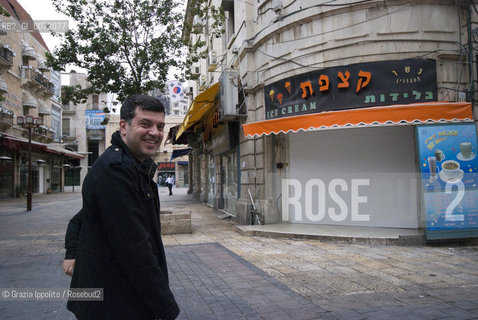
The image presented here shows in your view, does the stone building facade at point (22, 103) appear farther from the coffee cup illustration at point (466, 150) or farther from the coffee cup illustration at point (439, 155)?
the coffee cup illustration at point (466, 150)

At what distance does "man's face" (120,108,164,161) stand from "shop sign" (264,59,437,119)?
7065mm

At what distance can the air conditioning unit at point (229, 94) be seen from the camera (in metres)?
10.5

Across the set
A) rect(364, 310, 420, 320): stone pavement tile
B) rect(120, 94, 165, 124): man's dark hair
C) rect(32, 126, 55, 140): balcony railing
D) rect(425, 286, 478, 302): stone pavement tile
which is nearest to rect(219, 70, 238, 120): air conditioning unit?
rect(425, 286, 478, 302): stone pavement tile

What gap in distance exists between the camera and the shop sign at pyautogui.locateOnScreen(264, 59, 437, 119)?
7906mm

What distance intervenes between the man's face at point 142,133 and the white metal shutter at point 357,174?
7737mm

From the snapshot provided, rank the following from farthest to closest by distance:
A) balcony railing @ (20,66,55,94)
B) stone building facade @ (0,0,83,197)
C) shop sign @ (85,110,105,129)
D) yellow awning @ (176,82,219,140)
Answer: shop sign @ (85,110,105,129) → balcony railing @ (20,66,55,94) → stone building facade @ (0,0,83,197) → yellow awning @ (176,82,219,140)

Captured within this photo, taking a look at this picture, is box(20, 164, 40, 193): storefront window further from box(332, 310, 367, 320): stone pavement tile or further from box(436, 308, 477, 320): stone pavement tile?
box(436, 308, 477, 320): stone pavement tile

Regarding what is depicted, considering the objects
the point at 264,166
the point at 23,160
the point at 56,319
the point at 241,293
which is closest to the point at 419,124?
the point at 264,166

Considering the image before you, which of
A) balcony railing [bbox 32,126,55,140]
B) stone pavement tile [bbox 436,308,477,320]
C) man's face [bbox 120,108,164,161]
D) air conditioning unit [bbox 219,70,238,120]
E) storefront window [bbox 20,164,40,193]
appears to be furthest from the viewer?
balcony railing [bbox 32,126,55,140]

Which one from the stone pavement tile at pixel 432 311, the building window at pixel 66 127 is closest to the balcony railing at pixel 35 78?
the building window at pixel 66 127

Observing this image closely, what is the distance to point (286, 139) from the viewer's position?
33.1ft

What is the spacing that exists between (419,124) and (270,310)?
5505mm

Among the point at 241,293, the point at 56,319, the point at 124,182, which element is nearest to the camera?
the point at 124,182

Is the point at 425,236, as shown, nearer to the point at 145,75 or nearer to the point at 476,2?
the point at 476,2
